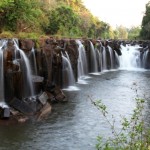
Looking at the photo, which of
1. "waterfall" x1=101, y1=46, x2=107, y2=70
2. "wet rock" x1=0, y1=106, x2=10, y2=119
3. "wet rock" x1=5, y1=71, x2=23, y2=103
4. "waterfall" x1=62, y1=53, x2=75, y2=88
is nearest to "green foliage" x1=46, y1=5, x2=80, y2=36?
"waterfall" x1=101, y1=46, x2=107, y2=70

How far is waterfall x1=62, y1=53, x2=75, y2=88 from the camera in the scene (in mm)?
31828

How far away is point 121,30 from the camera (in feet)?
620

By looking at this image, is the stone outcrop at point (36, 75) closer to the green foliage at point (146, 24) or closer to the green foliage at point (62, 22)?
the green foliage at point (62, 22)

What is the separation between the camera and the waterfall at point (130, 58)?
53875mm

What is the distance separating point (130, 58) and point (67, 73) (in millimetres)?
24143

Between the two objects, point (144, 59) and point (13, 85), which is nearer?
point (13, 85)

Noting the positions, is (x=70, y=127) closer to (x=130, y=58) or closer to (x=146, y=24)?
(x=130, y=58)

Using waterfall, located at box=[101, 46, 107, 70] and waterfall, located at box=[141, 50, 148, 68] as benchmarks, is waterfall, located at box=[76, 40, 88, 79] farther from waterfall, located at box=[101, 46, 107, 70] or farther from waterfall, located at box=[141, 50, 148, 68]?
waterfall, located at box=[141, 50, 148, 68]

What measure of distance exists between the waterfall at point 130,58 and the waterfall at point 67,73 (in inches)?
835

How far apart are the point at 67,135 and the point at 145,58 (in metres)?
37.9

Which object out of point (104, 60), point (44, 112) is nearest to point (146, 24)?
point (104, 60)

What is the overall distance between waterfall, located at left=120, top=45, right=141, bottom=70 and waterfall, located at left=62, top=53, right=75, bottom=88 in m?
21.2

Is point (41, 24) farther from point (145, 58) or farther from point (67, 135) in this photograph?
point (67, 135)

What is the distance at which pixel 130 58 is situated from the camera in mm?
54750
